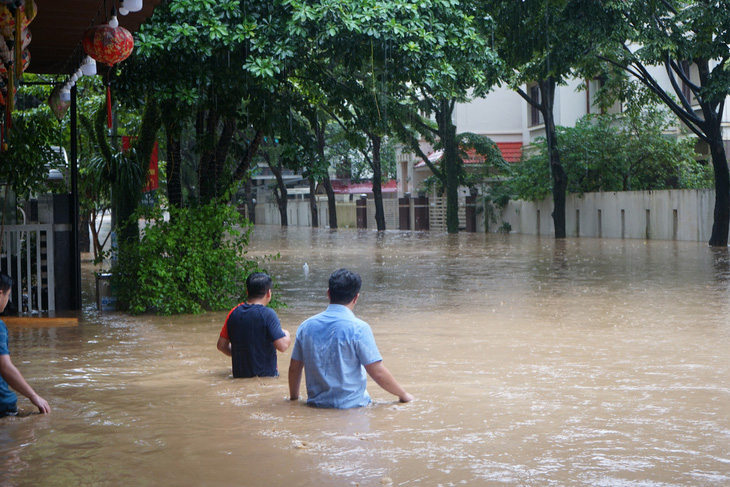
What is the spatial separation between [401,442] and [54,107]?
30.7ft

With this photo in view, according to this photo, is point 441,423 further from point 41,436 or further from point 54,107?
point 54,107

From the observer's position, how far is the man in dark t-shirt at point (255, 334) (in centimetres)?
752

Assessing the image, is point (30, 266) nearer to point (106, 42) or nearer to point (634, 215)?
point (106, 42)

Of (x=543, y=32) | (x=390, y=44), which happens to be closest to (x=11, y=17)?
(x=390, y=44)

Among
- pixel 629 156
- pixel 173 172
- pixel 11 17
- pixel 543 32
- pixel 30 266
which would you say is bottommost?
pixel 30 266

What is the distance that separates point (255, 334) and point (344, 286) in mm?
1645

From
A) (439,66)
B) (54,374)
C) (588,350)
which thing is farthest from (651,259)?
(54,374)

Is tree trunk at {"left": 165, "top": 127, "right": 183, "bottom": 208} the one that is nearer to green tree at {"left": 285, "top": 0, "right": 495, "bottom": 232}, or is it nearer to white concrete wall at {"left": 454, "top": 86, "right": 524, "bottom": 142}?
green tree at {"left": 285, "top": 0, "right": 495, "bottom": 232}

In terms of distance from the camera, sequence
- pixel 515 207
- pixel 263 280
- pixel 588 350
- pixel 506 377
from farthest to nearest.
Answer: pixel 515 207, pixel 588 350, pixel 506 377, pixel 263 280

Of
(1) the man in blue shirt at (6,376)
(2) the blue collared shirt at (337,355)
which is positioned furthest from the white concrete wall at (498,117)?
(1) the man in blue shirt at (6,376)

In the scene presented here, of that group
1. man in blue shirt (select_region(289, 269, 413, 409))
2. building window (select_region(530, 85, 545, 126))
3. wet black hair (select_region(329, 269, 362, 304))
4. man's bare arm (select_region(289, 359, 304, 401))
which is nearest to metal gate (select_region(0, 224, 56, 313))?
man's bare arm (select_region(289, 359, 304, 401))

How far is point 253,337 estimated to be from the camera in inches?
303

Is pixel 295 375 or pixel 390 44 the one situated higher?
pixel 390 44

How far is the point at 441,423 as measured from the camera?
20.6 ft
